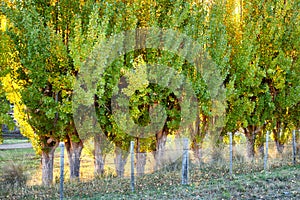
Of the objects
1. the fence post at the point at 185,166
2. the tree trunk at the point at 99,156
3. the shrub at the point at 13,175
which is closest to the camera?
the shrub at the point at 13,175

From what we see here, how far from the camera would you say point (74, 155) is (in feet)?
40.3

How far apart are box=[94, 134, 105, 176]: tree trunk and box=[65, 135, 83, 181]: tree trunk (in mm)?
501

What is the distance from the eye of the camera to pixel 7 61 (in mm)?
10531

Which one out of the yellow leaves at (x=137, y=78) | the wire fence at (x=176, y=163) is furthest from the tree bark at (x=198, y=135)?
the yellow leaves at (x=137, y=78)

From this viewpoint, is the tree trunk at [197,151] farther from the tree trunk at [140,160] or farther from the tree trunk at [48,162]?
the tree trunk at [48,162]

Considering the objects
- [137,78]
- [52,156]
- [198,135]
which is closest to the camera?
[137,78]

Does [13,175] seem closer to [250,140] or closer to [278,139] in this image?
[250,140]

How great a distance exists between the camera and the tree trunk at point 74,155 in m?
12.1

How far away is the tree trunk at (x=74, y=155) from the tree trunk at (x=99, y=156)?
0.50 m

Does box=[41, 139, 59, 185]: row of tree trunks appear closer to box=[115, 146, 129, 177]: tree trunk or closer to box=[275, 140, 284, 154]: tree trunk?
box=[115, 146, 129, 177]: tree trunk

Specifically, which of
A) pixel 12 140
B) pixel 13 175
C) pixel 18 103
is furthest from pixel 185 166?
pixel 12 140

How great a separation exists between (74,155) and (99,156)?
81 centimetres

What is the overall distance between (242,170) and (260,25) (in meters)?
5.92

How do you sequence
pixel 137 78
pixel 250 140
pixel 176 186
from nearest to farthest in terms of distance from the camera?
1. pixel 176 186
2. pixel 137 78
3. pixel 250 140
